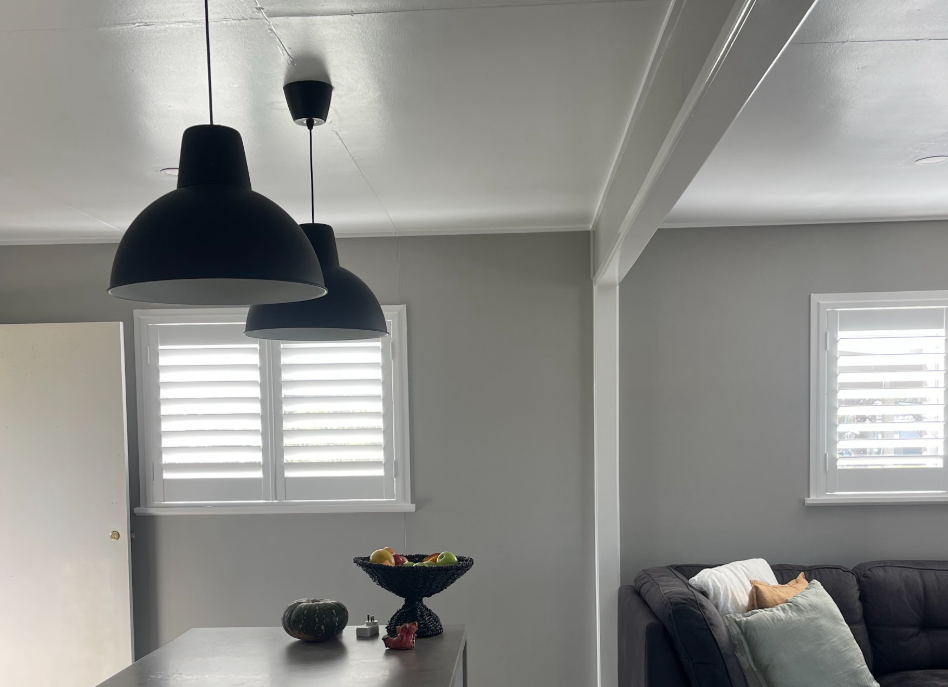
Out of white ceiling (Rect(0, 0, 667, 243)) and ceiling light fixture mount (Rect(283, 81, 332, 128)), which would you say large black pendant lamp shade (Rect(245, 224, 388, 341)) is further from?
white ceiling (Rect(0, 0, 667, 243))

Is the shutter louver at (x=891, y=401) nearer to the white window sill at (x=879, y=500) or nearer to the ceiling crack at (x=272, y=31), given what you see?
the white window sill at (x=879, y=500)

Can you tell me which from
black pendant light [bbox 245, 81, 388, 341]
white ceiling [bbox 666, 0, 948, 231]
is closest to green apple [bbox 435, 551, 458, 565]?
black pendant light [bbox 245, 81, 388, 341]

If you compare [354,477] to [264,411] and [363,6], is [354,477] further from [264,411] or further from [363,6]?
[363,6]

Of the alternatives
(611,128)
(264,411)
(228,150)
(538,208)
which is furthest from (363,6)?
(264,411)

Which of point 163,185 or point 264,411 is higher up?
point 163,185

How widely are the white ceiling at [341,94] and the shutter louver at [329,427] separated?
0.98m

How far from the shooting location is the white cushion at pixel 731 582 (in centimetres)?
346

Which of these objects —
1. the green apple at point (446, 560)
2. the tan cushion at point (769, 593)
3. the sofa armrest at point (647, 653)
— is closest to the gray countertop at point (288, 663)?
the green apple at point (446, 560)

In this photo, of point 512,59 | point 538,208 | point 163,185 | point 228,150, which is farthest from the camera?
point 538,208

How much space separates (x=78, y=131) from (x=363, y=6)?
50.8 inches

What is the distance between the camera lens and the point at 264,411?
168 inches

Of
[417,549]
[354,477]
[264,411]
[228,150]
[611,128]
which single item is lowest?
[417,549]

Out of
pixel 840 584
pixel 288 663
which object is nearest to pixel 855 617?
pixel 840 584

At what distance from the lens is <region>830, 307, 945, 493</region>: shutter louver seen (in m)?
4.07
